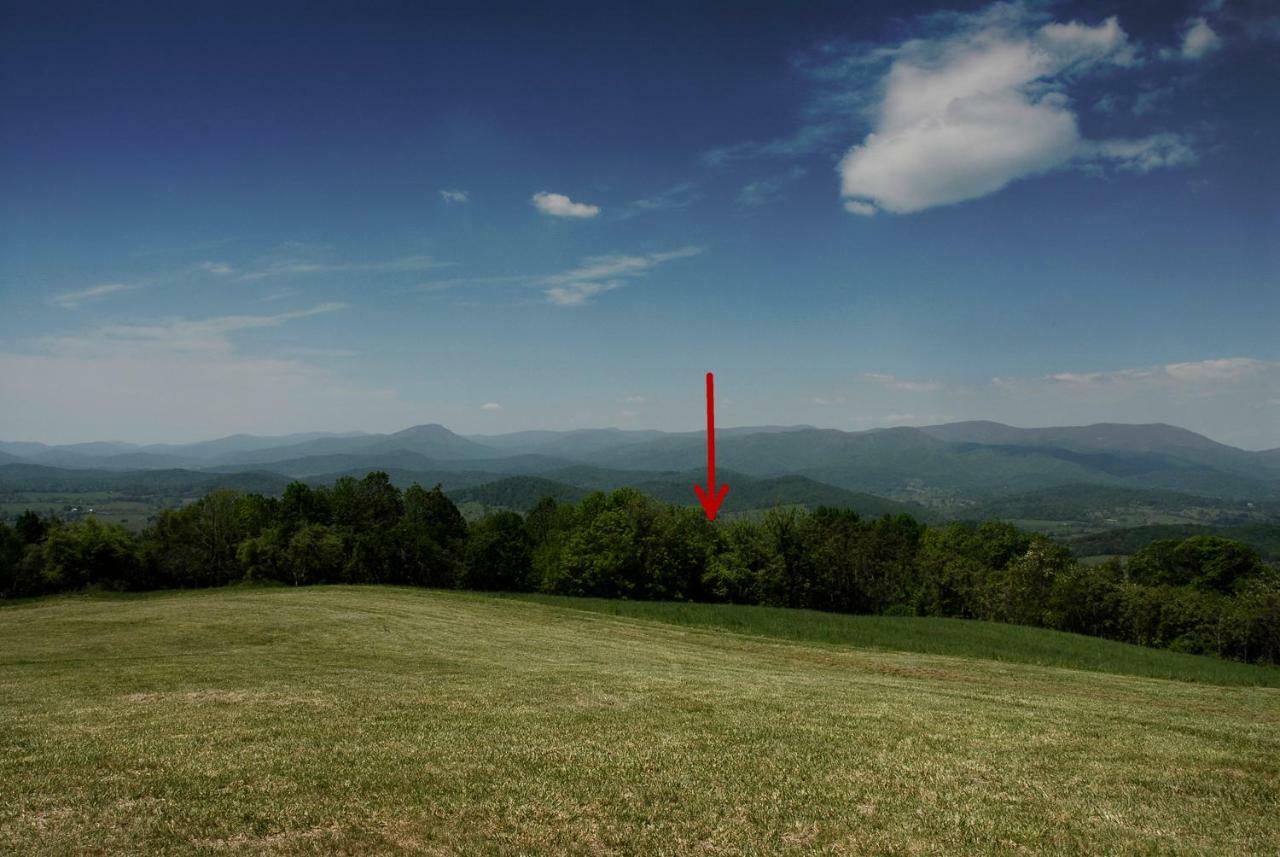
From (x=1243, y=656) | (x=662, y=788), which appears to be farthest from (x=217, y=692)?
(x=1243, y=656)

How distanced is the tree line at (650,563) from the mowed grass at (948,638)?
84.3 ft

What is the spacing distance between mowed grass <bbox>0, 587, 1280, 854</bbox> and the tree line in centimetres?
6173

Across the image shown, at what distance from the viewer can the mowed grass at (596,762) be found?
351 inches

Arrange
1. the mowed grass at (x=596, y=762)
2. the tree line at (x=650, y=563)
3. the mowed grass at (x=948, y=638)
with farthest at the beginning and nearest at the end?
the tree line at (x=650, y=563) → the mowed grass at (x=948, y=638) → the mowed grass at (x=596, y=762)

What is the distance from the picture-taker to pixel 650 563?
84.4 metres

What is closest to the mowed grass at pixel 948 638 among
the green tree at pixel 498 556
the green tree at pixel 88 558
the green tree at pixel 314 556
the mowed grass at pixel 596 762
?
the mowed grass at pixel 596 762

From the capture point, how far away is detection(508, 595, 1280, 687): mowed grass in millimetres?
41594

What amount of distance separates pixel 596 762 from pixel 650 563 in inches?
2895

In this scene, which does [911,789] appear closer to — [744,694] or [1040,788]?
[1040,788]

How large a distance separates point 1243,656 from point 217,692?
328 feet

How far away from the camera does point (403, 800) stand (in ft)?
32.4

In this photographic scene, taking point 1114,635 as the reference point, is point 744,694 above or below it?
above

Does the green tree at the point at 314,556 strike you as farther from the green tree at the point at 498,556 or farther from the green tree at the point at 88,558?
the green tree at the point at 88,558

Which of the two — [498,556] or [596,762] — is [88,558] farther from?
[596,762]
